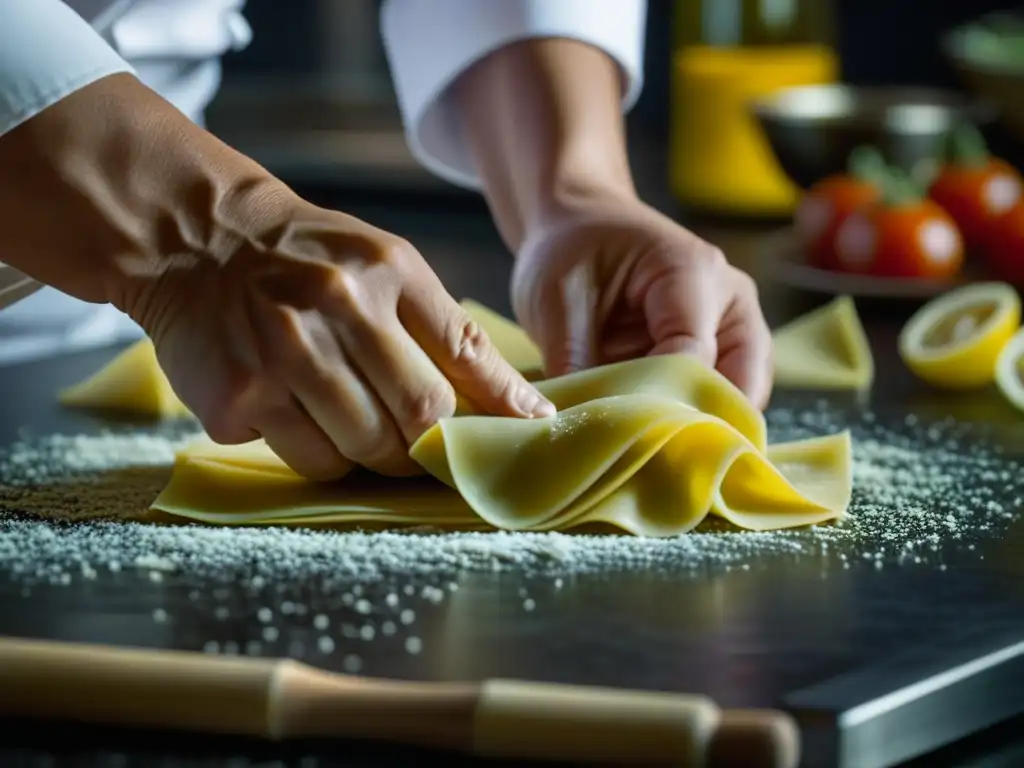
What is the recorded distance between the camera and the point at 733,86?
2973mm

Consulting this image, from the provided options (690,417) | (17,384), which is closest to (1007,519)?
(690,417)

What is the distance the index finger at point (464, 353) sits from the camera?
1.27 m

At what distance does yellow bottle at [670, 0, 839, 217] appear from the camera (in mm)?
2990

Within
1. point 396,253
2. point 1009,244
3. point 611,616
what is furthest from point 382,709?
point 1009,244

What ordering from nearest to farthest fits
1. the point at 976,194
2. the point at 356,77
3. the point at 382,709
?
1. the point at 382,709
2. the point at 976,194
3. the point at 356,77

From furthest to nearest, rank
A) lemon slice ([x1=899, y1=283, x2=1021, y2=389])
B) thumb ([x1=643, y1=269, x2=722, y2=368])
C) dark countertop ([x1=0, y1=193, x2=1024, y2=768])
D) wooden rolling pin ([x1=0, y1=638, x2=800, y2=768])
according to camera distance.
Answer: lemon slice ([x1=899, y1=283, x2=1021, y2=389])
thumb ([x1=643, y1=269, x2=722, y2=368])
dark countertop ([x1=0, y1=193, x2=1024, y2=768])
wooden rolling pin ([x1=0, y1=638, x2=800, y2=768])

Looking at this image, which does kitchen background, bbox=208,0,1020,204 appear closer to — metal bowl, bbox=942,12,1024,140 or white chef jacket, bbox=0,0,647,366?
metal bowl, bbox=942,12,1024,140

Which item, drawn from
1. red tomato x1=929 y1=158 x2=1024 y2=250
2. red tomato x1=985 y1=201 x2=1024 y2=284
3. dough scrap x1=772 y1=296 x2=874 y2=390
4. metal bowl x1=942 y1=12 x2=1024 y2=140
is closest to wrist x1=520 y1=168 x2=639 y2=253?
dough scrap x1=772 y1=296 x2=874 y2=390

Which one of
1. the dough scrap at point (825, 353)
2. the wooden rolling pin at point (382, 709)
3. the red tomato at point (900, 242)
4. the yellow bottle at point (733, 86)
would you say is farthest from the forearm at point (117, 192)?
the yellow bottle at point (733, 86)

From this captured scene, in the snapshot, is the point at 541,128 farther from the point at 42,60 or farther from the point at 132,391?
the point at 42,60

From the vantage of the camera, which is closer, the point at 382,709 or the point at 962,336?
the point at 382,709

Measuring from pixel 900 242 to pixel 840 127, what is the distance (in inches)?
19.2

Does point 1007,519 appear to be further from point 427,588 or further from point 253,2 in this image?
point 253,2

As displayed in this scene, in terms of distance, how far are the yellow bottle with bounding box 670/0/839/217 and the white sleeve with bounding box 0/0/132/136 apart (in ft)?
5.93
